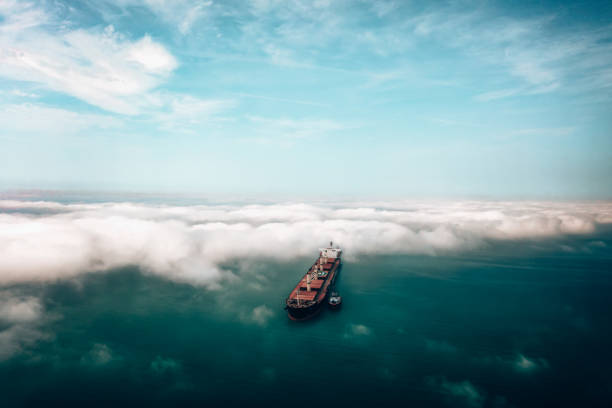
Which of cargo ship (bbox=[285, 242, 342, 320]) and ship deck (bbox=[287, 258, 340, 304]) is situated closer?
cargo ship (bbox=[285, 242, 342, 320])

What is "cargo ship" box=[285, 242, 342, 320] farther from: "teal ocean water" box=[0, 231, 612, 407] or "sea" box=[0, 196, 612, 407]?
"sea" box=[0, 196, 612, 407]

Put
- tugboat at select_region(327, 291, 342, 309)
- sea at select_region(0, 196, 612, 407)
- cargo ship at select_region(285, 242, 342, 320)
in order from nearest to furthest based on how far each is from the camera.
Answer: sea at select_region(0, 196, 612, 407), cargo ship at select_region(285, 242, 342, 320), tugboat at select_region(327, 291, 342, 309)

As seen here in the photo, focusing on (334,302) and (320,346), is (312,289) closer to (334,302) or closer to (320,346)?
(334,302)

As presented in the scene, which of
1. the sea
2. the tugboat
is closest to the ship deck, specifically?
the tugboat

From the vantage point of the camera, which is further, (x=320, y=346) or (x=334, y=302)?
(x=334, y=302)

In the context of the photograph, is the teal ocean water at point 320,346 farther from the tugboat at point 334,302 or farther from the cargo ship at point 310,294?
the cargo ship at point 310,294

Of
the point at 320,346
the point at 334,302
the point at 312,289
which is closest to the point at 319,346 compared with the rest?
the point at 320,346

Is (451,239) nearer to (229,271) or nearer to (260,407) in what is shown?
(229,271)

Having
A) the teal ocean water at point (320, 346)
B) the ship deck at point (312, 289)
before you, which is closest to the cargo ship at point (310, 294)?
the ship deck at point (312, 289)

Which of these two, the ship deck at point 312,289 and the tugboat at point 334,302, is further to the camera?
the tugboat at point 334,302
